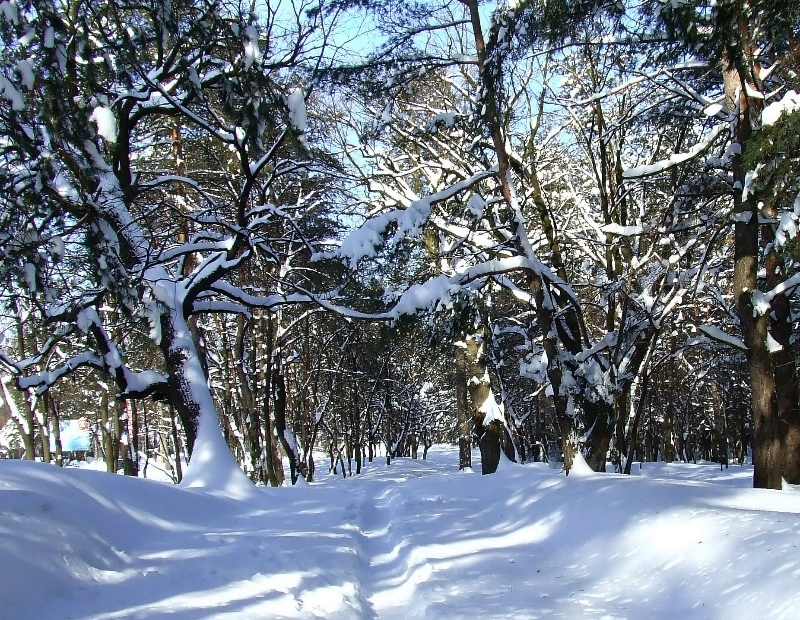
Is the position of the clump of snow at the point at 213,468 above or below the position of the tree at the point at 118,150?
below

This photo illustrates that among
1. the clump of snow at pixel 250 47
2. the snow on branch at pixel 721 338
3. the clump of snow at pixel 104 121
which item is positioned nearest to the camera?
the clump of snow at pixel 250 47

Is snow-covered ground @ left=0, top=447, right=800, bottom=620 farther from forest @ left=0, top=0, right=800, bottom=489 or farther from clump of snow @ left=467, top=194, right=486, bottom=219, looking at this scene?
clump of snow @ left=467, top=194, right=486, bottom=219

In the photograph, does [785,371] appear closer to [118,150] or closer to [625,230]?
[625,230]

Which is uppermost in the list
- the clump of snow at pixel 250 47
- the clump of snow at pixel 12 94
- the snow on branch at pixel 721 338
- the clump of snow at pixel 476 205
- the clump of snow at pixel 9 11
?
the clump of snow at pixel 250 47

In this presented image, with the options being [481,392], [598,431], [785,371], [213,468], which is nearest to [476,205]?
[598,431]

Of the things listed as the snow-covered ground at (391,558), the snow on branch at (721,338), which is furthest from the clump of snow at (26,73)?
the snow on branch at (721,338)

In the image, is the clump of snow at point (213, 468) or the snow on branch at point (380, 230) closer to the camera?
the snow on branch at point (380, 230)

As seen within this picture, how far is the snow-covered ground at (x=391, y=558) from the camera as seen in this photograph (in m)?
3.57

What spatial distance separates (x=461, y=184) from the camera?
9367 mm

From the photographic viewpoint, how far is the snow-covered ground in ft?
11.7

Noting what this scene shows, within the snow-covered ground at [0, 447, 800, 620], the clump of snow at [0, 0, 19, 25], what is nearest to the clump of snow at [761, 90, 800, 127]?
the snow-covered ground at [0, 447, 800, 620]

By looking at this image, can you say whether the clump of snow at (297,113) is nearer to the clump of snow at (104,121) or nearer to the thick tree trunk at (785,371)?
the clump of snow at (104,121)

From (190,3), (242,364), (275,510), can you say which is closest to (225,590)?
(275,510)

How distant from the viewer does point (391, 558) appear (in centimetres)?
609
